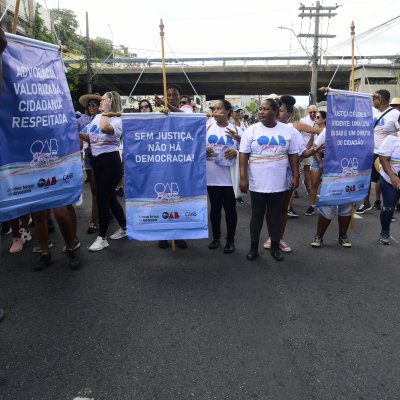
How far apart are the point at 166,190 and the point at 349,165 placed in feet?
7.47

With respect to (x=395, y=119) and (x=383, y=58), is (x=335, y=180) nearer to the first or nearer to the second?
(x=395, y=119)

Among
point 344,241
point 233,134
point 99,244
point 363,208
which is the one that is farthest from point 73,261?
point 363,208

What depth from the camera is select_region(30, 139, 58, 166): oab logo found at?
9.59 feet

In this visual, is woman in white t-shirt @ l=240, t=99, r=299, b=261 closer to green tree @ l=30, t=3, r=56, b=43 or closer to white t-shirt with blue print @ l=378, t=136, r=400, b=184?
white t-shirt with blue print @ l=378, t=136, r=400, b=184

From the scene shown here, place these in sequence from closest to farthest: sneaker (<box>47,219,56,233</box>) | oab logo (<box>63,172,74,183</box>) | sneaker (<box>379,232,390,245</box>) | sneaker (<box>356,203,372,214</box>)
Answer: oab logo (<box>63,172,74,183</box>) < sneaker (<box>379,232,390,245</box>) < sneaker (<box>47,219,56,233</box>) < sneaker (<box>356,203,372,214</box>)

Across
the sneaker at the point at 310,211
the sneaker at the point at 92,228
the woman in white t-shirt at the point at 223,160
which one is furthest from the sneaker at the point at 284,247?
the sneaker at the point at 92,228

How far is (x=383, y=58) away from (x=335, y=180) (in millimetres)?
28041

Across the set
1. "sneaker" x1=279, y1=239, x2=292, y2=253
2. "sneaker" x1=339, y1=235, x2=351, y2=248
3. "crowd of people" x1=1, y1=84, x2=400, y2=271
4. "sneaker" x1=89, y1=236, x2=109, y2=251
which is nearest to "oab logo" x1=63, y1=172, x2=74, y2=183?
"crowd of people" x1=1, y1=84, x2=400, y2=271

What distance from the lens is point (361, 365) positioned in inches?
91.9

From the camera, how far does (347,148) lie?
14.0 feet

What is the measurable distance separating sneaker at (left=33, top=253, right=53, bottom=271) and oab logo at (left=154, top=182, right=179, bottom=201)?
140 cm

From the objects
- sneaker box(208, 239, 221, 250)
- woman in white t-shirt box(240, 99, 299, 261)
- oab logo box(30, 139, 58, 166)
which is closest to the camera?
oab logo box(30, 139, 58, 166)

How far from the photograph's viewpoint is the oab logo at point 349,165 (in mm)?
4265

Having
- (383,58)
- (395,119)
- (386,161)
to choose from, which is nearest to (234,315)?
(386,161)
